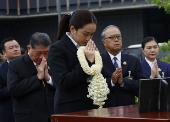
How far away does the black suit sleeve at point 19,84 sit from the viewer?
18.3ft

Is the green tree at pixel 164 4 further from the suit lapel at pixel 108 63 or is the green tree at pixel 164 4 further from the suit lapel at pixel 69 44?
the suit lapel at pixel 69 44

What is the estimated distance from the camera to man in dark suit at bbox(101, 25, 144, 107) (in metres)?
5.49

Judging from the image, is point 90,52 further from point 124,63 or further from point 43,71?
point 124,63

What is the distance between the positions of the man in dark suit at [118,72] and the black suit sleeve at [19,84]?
2.74ft

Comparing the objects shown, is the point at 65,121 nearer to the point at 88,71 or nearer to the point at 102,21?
the point at 88,71

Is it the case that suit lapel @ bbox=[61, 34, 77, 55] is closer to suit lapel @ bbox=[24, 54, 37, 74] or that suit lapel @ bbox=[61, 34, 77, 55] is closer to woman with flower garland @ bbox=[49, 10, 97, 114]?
woman with flower garland @ bbox=[49, 10, 97, 114]

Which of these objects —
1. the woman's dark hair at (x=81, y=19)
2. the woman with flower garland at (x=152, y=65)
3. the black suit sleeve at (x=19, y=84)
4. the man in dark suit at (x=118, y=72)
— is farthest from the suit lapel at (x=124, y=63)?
the woman's dark hair at (x=81, y=19)

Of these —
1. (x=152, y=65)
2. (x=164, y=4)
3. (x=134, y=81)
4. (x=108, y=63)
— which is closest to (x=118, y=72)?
(x=134, y=81)

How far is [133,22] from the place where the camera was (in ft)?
76.6

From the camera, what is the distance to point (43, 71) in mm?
5637

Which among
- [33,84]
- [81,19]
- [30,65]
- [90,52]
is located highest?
[81,19]

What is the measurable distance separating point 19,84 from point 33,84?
16 centimetres

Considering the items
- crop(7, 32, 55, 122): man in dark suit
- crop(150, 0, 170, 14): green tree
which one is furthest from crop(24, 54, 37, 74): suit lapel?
crop(150, 0, 170, 14): green tree

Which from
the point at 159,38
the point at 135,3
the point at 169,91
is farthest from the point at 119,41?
the point at 159,38
